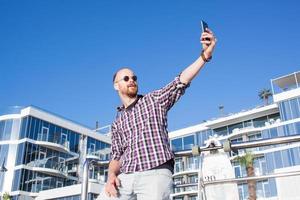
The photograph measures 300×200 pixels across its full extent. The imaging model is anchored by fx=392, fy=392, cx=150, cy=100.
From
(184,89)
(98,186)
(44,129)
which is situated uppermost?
(44,129)

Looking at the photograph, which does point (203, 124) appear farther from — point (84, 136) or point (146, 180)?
point (146, 180)

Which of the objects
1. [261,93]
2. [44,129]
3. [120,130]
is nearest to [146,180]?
[120,130]

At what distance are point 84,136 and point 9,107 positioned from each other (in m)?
8.02

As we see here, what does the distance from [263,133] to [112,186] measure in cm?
3361

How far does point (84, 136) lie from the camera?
39406mm

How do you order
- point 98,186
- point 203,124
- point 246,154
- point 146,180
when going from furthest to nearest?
1. point 203,124
2. point 246,154
3. point 98,186
4. point 146,180

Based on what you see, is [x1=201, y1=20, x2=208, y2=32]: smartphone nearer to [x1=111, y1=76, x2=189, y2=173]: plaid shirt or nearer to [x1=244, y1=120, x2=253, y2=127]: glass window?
[x1=111, y1=76, x2=189, y2=173]: plaid shirt

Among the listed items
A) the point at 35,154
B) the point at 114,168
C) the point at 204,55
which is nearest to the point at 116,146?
the point at 114,168

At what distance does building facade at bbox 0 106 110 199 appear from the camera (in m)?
32.2

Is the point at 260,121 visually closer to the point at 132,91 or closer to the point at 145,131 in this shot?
the point at 132,91

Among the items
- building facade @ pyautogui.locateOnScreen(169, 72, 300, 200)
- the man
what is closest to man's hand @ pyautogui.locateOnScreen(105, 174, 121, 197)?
the man

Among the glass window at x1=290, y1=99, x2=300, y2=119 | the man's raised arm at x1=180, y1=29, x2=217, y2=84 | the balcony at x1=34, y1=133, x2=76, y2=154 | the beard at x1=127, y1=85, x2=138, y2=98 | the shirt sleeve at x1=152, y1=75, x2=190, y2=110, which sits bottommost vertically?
the shirt sleeve at x1=152, y1=75, x2=190, y2=110

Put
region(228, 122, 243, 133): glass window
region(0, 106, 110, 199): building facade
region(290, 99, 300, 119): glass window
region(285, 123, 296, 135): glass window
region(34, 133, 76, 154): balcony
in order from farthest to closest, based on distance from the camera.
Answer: region(228, 122, 243, 133): glass window < region(34, 133, 76, 154): balcony < region(0, 106, 110, 199): building facade < region(290, 99, 300, 119): glass window < region(285, 123, 296, 135): glass window

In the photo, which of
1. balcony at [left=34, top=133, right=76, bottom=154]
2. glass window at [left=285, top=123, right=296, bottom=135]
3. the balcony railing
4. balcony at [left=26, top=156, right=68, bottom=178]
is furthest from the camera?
balcony at [left=34, top=133, right=76, bottom=154]
